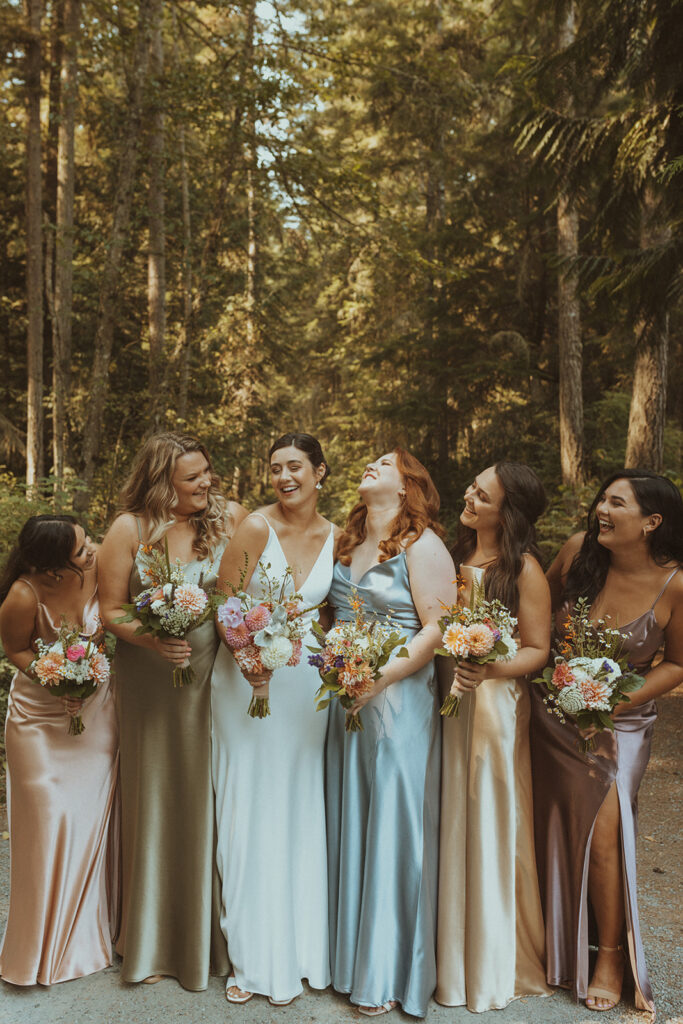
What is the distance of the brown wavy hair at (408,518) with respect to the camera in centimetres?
383

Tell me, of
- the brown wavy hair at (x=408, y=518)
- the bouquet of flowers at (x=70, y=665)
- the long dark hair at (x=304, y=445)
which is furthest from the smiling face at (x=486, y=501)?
the bouquet of flowers at (x=70, y=665)

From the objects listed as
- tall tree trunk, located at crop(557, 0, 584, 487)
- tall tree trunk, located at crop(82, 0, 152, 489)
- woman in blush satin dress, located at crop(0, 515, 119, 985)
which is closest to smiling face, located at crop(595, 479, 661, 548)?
woman in blush satin dress, located at crop(0, 515, 119, 985)

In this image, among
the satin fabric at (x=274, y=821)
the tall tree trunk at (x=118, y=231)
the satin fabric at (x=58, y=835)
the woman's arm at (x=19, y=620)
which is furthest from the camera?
the tall tree trunk at (x=118, y=231)

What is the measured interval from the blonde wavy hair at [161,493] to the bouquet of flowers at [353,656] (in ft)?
3.15

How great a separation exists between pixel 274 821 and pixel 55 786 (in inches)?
46.4

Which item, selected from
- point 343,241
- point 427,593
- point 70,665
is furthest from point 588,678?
point 343,241

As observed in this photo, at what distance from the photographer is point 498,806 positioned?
3.74 m

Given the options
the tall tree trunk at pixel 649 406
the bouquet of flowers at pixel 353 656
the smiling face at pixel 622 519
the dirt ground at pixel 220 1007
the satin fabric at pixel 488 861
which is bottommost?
the dirt ground at pixel 220 1007

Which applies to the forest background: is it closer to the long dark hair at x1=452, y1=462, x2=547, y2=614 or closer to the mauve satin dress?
the long dark hair at x1=452, y1=462, x2=547, y2=614

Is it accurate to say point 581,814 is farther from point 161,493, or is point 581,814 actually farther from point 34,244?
point 34,244

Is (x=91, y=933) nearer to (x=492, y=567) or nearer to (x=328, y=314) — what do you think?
(x=492, y=567)

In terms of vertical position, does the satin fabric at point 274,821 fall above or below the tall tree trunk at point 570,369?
below

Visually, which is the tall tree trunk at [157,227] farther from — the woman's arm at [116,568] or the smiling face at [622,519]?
the smiling face at [622,519]

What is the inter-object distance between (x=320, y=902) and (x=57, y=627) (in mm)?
1991
